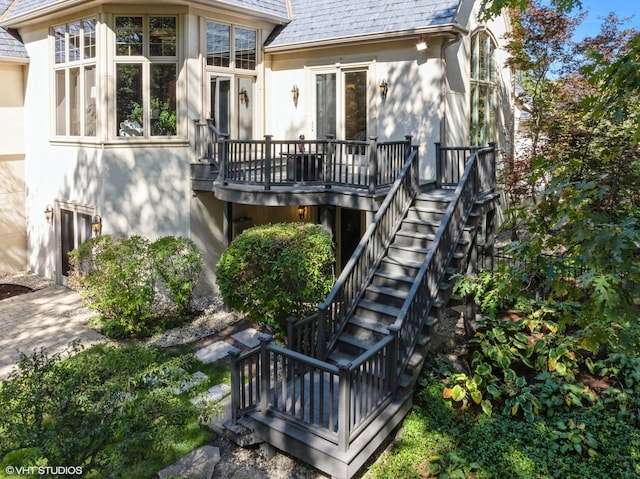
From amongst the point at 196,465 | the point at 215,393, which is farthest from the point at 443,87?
the point at 196,465

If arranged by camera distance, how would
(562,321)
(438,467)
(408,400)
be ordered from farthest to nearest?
(408,400) < (438,467) < (562,321)

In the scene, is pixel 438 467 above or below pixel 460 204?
below

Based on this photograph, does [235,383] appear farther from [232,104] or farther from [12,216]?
[12,216]

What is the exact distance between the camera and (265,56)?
1223 cm

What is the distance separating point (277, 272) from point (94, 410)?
13.2 ft

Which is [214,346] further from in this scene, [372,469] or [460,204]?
[460,204]

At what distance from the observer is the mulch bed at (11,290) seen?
11.6 meters

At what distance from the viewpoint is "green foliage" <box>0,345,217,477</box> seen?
377 centimetres

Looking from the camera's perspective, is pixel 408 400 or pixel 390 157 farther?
pixel 390 157

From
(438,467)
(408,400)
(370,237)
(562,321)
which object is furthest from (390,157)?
(562,321)

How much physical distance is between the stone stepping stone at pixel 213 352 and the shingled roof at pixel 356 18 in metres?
6.88

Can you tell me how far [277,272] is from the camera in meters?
7.73

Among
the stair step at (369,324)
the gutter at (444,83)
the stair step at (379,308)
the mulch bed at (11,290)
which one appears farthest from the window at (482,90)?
the mulch bed at (11,290)

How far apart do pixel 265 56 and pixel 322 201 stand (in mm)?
5058
